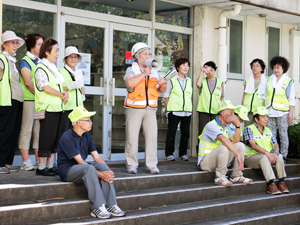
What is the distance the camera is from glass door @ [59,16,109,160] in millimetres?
8047

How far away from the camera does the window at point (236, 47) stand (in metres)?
10.0

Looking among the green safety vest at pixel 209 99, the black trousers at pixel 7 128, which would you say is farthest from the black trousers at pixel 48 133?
the green safety vest at pixel 209 99

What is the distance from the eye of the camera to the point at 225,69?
9.57 meters

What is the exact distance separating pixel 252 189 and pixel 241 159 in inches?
24.7

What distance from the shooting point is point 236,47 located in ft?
33.3

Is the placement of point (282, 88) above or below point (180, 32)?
below

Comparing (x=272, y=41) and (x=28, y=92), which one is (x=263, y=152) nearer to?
(x=28, y=92)

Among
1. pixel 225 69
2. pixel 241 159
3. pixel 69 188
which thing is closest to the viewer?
pixel 69 188

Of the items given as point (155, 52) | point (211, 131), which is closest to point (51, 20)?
point (155, 52)

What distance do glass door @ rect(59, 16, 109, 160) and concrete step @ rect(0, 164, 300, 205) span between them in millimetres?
1528

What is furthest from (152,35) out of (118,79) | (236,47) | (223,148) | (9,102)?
(9,102)

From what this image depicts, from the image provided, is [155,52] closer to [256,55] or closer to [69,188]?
[256,55]

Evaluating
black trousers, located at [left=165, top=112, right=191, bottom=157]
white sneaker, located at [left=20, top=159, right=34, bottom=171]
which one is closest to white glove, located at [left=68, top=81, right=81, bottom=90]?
white sneaker, located at [left=20, top=159, right=34, bottom=171]

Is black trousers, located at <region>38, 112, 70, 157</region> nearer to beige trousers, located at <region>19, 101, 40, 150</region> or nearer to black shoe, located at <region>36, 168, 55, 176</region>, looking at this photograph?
black shoe, located at <region>36, 168, 55, 176</region>
